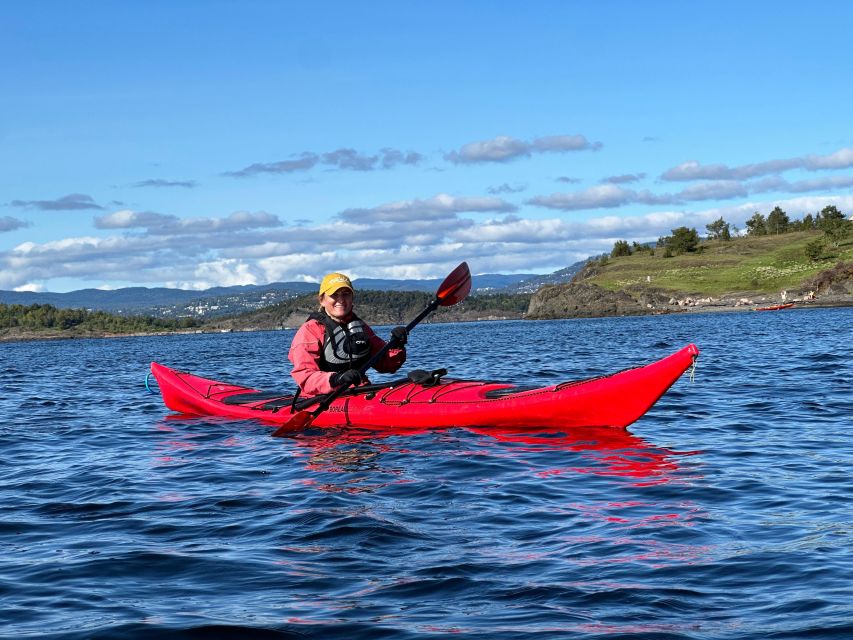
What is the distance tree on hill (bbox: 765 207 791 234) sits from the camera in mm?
146250

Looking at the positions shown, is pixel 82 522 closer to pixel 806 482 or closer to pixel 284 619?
pixel 284 619

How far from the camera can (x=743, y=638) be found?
4.39 m

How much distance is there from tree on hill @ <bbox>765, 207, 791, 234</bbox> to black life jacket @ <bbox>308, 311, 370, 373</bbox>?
14567 centimetres

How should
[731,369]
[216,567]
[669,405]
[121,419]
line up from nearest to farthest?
[216,567] < [669,405] < [121,419] < [731,369]

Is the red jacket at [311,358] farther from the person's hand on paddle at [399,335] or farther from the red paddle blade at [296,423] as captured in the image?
the red paddle blade at [296,423]

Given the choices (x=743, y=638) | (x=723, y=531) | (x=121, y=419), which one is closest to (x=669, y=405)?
(x=723, y=531)

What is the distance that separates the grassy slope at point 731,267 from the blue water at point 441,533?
314 ft

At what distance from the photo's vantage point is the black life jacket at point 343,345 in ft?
40.3

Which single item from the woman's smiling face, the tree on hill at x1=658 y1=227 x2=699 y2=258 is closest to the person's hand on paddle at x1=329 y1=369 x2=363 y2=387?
the woman's smiling face

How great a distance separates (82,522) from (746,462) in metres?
6.26

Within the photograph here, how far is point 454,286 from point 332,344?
2624 millimetres

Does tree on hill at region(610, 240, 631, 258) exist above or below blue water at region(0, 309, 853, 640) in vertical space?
above

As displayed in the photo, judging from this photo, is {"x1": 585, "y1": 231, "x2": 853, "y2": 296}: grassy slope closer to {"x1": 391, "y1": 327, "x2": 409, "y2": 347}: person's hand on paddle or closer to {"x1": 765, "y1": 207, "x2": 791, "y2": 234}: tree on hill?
{"x1": 765, "y1": 207, "x2": 791, "y2": 234}: tree on hill

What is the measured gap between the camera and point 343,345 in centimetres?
1234
